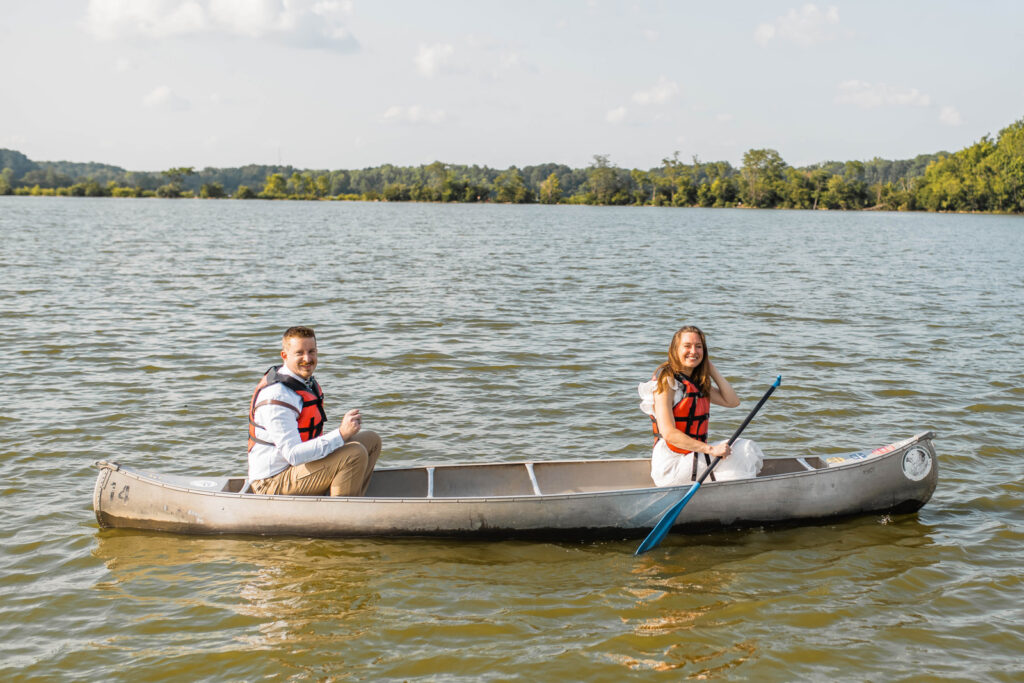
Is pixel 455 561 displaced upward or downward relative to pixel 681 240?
downward

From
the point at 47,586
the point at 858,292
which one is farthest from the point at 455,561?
the point at 858,292

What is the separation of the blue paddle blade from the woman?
254 millimetres

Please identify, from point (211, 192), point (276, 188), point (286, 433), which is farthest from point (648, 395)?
point (276, 188)

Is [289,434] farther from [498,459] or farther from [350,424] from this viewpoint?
[498,459]

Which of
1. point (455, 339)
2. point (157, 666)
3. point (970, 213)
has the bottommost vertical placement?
point (157, 666)

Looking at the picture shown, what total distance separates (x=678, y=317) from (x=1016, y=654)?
13275 millimetres

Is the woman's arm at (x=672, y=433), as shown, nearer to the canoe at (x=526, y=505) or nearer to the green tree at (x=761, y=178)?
the canoe at (x=526, y=505)

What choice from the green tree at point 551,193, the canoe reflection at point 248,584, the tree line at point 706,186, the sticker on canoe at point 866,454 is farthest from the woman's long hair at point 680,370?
the green tree at point 551,193

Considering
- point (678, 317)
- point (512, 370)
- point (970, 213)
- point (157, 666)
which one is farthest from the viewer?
point (970, 213)

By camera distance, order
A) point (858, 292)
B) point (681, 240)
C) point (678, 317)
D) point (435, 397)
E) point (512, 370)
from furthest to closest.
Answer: point (681, 240)
point (858, 292)
point (678, 317)
point (512, 370)
point (435, 397)

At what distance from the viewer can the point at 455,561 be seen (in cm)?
670

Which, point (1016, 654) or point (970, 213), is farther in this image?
point (970, 213)

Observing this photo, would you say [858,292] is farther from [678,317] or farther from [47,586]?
[47,586]

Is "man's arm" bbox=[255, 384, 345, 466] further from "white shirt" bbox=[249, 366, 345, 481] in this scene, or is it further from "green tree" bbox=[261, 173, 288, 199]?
"green tree" bbox=[261, 173, 288, 199]
